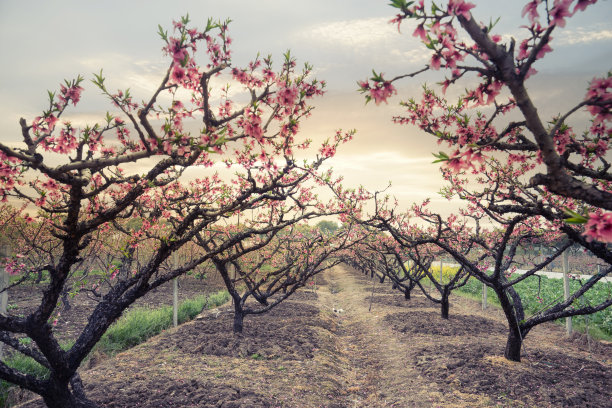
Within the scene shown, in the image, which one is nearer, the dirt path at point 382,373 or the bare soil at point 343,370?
the bare soil at point 343,370

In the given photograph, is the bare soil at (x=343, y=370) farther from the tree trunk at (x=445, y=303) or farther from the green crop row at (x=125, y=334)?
the tree trunk at (x=445, y=303)

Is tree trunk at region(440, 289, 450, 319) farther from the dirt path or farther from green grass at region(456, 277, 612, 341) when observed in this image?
green grass at region(456, 277, 612, 341)

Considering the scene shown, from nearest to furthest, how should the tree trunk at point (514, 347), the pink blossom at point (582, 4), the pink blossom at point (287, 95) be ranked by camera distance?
1. the pink blossom at point (582, 4)
2. the pink blossom at point (287, 95)
3. the tree trunk at point (514, 347)

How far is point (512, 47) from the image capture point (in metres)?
2.74

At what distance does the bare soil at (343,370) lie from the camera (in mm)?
5406

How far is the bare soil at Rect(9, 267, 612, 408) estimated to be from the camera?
5.41 metres

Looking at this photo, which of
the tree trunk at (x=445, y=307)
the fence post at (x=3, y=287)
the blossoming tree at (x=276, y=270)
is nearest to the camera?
the fence post at (x=3, y=287)

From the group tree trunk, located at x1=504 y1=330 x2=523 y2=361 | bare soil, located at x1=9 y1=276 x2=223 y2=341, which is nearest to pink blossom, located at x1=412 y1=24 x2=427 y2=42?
tree trunk, located at x1=504 y1=330 x2=523 y2=361

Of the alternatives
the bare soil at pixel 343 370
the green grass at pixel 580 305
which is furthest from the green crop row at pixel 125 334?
the green grass at pixel 580 305

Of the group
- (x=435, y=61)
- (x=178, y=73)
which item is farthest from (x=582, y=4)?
(x=178, y=73)

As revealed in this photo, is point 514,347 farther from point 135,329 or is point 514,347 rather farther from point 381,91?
point 135,329

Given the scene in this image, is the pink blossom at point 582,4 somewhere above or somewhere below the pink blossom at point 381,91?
above

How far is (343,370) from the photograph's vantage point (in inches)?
298

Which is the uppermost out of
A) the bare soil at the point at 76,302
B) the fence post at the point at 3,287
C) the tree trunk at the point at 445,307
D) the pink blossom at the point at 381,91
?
the pink blossom at the point at 381,91
